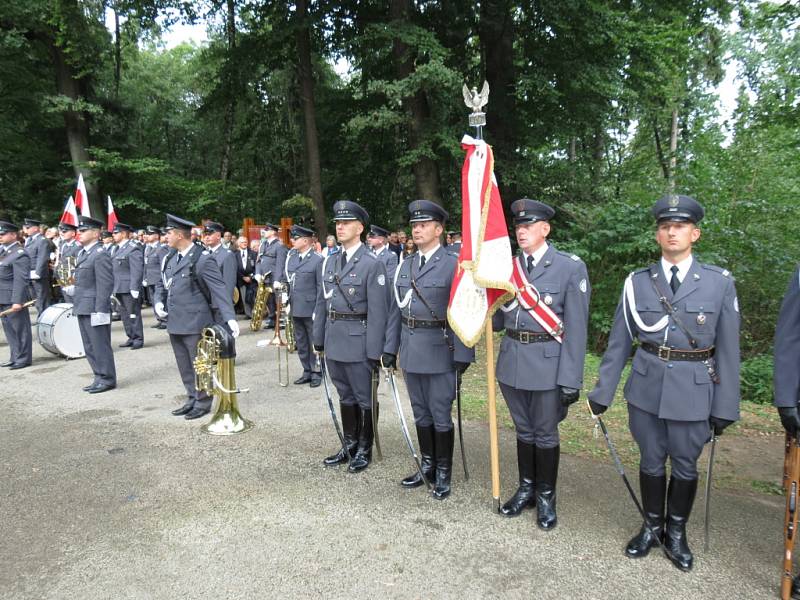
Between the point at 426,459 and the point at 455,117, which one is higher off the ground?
the point at 455,117

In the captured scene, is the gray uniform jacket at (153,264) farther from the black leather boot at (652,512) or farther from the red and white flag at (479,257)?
the black leather boot at (652,512)

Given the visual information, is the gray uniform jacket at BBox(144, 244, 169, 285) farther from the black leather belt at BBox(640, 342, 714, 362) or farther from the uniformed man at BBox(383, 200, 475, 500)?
the black leather belt at BBox(640, 342, 714, 362)

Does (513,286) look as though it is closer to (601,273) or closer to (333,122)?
(601,273)


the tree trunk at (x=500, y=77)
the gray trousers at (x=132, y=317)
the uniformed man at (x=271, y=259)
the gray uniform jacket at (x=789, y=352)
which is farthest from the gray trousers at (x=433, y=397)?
the tree trunk at (x=500, y=77)

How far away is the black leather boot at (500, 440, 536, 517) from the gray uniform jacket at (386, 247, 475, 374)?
75 cm

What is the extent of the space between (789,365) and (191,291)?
5460 mm

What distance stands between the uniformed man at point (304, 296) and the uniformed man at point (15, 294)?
4.34m

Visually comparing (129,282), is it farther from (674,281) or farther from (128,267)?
(674,281)

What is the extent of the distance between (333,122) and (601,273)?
1343 centimetres

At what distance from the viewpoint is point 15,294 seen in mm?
8703

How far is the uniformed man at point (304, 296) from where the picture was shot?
7715 millimetres

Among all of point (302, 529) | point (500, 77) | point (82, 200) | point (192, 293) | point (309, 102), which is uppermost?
point (500, 77)

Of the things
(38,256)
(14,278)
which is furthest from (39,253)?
(14,278)

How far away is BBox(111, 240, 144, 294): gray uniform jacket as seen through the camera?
10.6m
